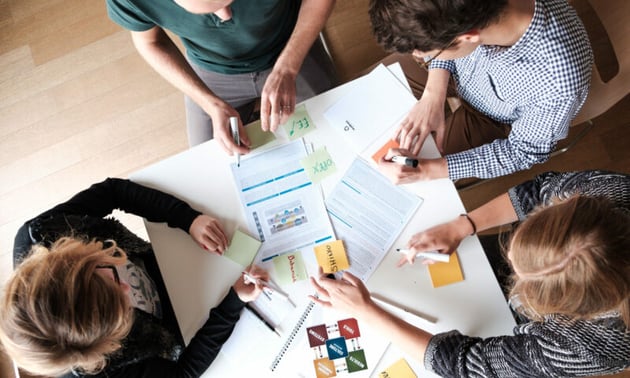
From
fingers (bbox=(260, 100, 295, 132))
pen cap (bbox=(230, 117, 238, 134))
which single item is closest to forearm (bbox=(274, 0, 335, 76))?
fingers (bbox=(260, 100, 295, 132))

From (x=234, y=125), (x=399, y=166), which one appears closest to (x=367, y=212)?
(x=399, y=166)

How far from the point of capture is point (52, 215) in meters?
1.29

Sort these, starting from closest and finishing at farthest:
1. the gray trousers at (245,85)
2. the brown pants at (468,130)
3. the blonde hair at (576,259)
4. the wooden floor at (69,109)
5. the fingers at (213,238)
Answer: the blonde hair at (576,259) → the fingers at (213,238) → the brown pants at (468,130) → the gray trousers at (245,85) → the wooden floor at (69,109)

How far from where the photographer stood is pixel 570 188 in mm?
1132

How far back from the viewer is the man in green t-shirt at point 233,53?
1344 mm

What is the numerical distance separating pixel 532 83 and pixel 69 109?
2338 mm

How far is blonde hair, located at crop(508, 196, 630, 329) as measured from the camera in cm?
85

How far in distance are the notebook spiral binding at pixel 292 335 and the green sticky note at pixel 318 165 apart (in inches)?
14.6

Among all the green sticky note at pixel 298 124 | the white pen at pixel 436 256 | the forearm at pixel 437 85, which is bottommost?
the white pen at pixel 436 256

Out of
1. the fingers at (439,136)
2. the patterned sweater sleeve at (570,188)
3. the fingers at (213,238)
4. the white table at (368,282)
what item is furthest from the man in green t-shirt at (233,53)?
the patterned sweater sleeve at (570,188)

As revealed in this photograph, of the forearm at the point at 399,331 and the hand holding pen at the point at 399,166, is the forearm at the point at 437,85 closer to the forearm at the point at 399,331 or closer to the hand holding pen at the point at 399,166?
the hand holding pen at the point at 399,166

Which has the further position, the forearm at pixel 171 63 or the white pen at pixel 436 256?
the forearm at pixel 171 63

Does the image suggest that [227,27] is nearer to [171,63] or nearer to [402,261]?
[171,63]

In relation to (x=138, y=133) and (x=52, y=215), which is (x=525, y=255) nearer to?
(x=52, y=215)
